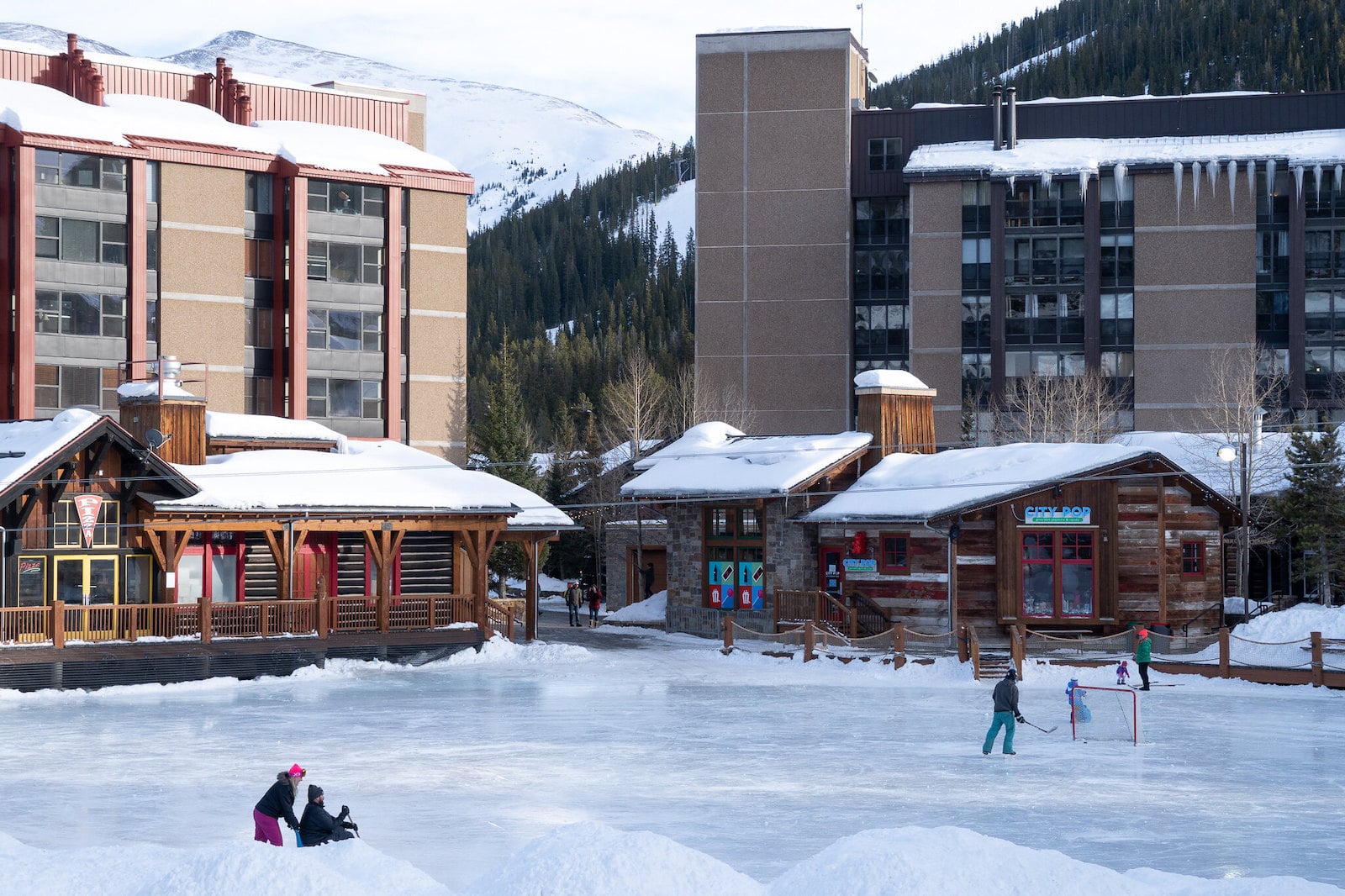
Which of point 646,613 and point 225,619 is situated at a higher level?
point 225,619

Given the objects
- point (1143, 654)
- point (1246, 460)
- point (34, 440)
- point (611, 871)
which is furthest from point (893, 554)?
point (611, 871)

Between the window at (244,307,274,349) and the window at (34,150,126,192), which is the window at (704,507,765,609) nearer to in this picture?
the window at (244,307,274,349)

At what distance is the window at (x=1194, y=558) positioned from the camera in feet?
127

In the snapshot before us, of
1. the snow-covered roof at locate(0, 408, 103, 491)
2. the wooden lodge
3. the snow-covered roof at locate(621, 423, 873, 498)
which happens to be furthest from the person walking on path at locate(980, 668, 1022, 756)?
A: the snow-covered roof at locate(0, 408, 103, 491)

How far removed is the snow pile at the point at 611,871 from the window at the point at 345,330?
47083 mm

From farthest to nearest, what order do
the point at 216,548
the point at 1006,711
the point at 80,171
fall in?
the point at 80,171 → the point at 216,548 → the point at 1006,711

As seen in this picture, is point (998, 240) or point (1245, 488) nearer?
point (1245, 488)

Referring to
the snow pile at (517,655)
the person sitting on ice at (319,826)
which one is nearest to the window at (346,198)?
the snow pile at (517,655)

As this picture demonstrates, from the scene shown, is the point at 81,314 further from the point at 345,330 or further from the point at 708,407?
the point at 708,407

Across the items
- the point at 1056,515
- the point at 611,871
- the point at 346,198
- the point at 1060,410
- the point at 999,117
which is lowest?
the point at 611,871

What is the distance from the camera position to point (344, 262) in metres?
57.6

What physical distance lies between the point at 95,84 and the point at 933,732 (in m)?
42.8

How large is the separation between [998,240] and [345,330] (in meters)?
33.2

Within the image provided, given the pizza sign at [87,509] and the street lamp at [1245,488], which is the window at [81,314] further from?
the street lamp at [1245,488]
